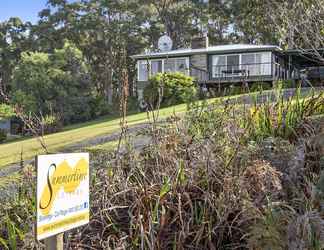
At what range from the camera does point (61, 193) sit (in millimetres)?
2781

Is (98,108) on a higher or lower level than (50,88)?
lower

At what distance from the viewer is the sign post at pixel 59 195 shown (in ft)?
8.67

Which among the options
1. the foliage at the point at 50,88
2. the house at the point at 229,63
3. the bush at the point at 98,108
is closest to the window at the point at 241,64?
the house at the point at 229,63

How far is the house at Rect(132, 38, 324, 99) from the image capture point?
29547mm

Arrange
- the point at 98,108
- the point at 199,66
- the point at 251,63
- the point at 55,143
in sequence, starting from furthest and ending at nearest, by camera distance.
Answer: the point at 98,108 < the point at 199,66 < the point at 251,63 < the point at 55,143

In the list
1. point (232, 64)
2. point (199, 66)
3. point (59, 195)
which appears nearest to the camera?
point (59, 195)

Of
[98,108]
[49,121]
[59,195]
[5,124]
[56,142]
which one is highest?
[49,121]

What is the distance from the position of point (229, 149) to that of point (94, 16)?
42408 mm

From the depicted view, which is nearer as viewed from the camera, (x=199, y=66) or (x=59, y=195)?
(x=59, y=195)

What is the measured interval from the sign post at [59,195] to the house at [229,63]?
25.5m

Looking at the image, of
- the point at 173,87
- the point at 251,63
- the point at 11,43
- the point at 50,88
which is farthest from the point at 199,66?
the point at 11,43

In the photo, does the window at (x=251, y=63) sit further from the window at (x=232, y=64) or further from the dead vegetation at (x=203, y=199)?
the dead vegetation at (x=203, y=199)

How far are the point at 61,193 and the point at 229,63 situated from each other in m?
29.4

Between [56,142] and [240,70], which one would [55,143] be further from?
[240,70]
